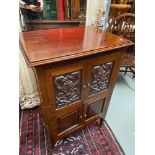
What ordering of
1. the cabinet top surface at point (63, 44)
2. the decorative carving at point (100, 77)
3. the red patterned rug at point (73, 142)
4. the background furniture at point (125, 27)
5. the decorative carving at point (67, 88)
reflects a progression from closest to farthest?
1. the cabinet top surface at point (63, 44)
2. the decorative carving at point (67, 88)
3. the decorative carving at point (100, 77)
4. the red patterned rug at point (73, 142)
5. the background furniture at point (125, 27)

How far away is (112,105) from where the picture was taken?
5.91 ft

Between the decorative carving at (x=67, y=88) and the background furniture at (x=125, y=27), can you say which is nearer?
the decorative carving at (x=67, y=88)

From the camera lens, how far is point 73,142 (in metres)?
1.37

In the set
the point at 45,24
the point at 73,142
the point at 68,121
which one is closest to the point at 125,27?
the point at 45,24

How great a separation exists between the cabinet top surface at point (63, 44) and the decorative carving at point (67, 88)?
0.15 m

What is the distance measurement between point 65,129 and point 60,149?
28cm

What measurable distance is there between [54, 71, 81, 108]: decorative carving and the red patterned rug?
584 millimetres

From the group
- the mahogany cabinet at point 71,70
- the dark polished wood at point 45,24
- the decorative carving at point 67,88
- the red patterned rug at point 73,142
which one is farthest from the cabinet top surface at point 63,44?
the red patterned rug at point 73,142

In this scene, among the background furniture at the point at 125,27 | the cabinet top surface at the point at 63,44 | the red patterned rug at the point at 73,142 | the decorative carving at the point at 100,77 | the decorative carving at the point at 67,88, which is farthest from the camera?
the background furniture at the point at 125,27

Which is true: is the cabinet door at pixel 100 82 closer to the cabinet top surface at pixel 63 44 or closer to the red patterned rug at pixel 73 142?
the cabinet top surface at pixel 63 44

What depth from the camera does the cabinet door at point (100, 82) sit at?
0.96 m
